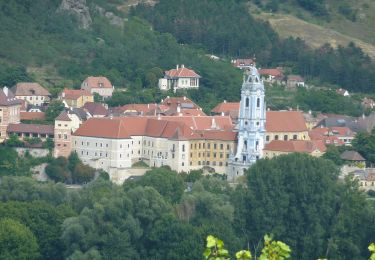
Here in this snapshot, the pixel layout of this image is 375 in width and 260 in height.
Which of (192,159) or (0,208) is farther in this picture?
(192,159)

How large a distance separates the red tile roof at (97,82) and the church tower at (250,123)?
13.2 meters

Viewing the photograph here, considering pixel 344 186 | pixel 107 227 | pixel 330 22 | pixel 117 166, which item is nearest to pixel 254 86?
pixel 117 166

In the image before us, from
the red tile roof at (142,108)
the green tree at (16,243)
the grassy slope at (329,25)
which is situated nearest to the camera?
the green tree at (16,243)

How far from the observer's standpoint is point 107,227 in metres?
60.6

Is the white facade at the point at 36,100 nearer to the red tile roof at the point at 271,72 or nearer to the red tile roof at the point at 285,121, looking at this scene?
the red tile roof at the point at 285,121

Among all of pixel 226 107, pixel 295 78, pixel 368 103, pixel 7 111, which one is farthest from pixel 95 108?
pixel 368 103

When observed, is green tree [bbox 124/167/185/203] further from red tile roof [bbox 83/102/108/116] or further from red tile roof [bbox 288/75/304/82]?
red tile roof [bbox 288/75/304/82]

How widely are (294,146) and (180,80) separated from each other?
15.9m

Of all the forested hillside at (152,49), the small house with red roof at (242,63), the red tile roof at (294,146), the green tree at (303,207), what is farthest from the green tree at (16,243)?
the small house with red roof at (242,63)

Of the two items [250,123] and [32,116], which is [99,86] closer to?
[32,116]

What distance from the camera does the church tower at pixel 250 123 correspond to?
80.2 m

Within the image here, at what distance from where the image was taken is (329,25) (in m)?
123

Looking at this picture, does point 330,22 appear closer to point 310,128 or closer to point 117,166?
point 310,128

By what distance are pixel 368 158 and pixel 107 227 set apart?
25075 millimetres
